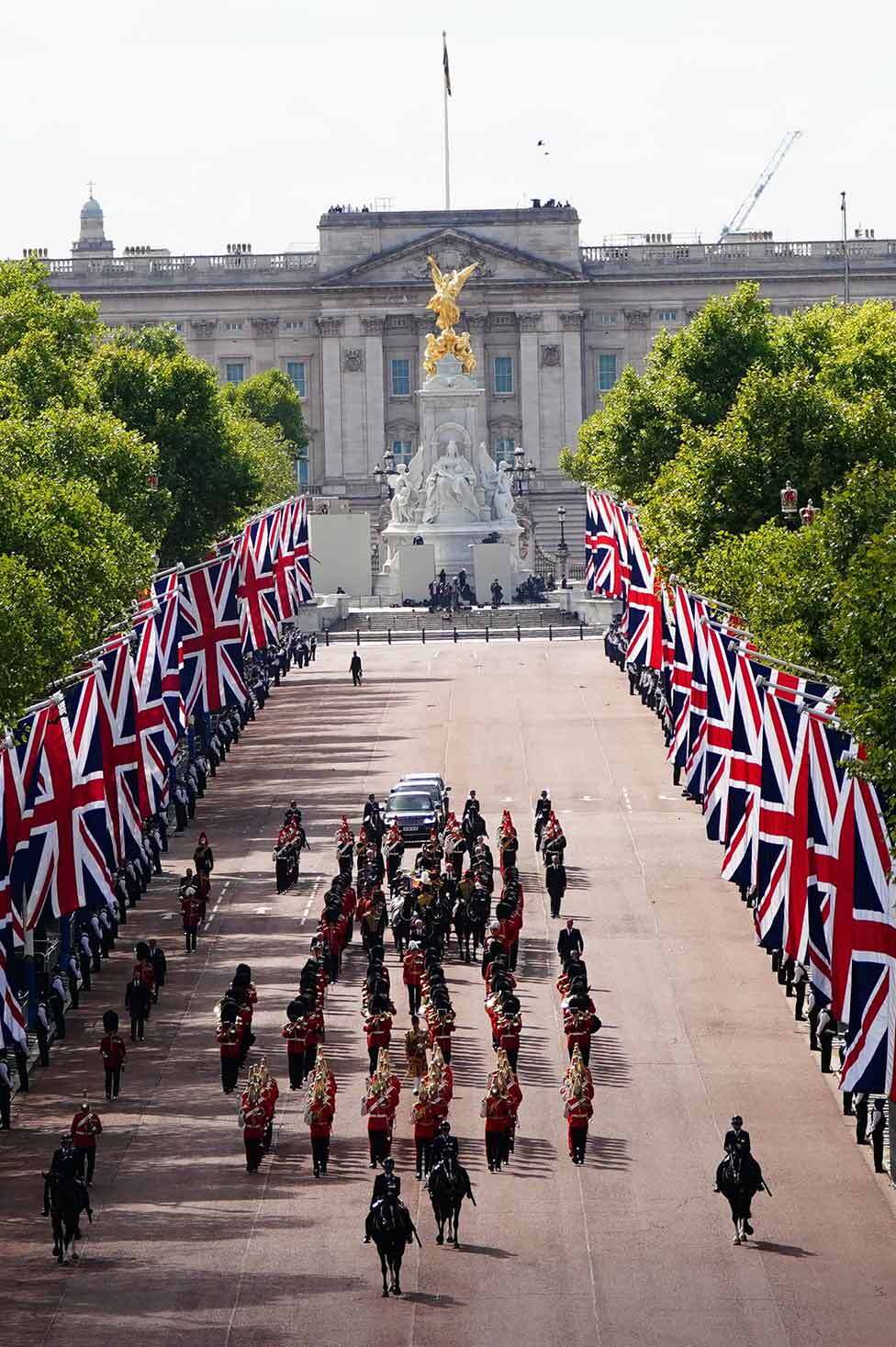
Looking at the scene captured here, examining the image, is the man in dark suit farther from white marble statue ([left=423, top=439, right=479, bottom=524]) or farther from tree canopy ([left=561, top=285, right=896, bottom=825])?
white marble statue ([left=423, top=439, right=479, bottom=524])

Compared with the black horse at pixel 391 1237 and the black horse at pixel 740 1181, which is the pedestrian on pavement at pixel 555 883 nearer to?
the black horse at pixel 740 1181

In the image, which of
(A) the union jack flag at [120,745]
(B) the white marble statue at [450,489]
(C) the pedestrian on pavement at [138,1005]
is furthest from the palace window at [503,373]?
(C) the pedestrian on pavement at [138,1005]

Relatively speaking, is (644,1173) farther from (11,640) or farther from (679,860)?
(679,860)

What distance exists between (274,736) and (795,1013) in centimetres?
4259

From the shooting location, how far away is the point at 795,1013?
4931 centimetres

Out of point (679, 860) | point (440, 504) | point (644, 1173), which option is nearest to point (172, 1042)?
point (644, 1173)

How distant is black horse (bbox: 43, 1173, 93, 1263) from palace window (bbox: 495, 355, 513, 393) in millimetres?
161809

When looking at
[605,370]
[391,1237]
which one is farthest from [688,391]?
[605,370]

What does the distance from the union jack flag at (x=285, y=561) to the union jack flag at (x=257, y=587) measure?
1131mm

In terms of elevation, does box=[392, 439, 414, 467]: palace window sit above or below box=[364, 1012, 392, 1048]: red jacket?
above

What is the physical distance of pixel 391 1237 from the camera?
1348 inches

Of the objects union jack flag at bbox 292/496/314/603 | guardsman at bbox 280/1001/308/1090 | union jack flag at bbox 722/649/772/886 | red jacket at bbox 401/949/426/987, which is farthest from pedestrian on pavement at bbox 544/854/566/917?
union jack flag at bbox 292/496/314/603

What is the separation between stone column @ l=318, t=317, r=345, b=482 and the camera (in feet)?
636

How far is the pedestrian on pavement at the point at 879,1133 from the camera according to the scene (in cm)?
4022
